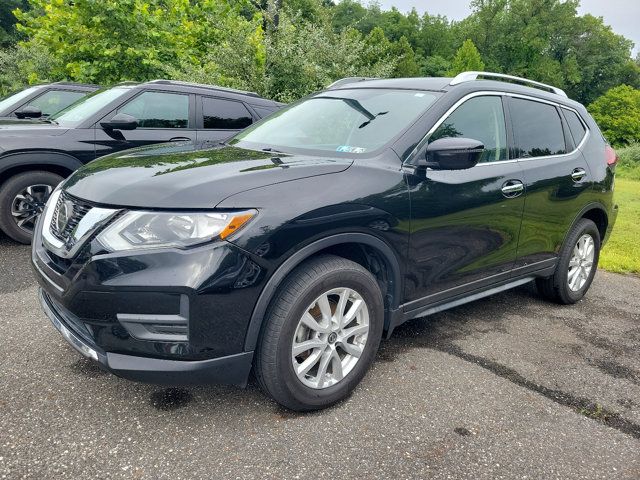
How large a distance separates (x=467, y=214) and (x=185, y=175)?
1709mm

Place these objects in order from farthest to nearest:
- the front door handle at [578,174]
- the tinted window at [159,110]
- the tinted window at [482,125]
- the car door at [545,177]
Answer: the tinted window at [159,110] → the front door handle at [578,174] → the car door at [545,177] → the tinted window at [482,125]

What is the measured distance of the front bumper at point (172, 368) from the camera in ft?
7.33

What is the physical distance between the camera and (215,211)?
223 cm

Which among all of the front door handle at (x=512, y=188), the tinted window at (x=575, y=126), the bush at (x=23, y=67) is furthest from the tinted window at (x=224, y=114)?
the bush at (x=23, y=67)

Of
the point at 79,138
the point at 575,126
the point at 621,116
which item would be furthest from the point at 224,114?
the point at 621,116

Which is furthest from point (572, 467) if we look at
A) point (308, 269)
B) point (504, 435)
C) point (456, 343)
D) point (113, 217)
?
point (113, 217)

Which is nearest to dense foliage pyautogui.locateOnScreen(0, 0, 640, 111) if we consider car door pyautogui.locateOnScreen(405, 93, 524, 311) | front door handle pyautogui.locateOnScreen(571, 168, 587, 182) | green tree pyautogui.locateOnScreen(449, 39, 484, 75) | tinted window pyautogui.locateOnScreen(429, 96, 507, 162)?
front door handle pyautogui.locateOnScreen(571, 168, 587, 182)

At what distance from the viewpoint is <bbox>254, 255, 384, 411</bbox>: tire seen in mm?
2402

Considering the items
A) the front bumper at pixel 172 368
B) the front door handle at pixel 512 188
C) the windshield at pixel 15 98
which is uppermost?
the windshield at pixel 15 98

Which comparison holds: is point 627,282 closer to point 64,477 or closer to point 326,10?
point 64,477

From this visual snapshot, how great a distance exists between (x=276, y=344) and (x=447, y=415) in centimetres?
101

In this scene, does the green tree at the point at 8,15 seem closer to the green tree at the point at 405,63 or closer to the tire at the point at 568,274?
the green tree at the point at 405,63

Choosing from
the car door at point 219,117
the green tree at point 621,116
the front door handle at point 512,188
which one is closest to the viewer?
the front door handle at point 512,188

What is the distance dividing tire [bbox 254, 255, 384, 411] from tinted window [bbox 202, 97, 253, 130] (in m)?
4.18
